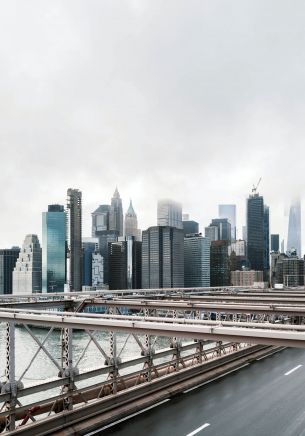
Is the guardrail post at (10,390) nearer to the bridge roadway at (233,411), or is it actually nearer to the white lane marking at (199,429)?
the bridge roadway at (233,411)

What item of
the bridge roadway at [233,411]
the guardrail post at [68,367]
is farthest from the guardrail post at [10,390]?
the bridge roadway at [233,411]

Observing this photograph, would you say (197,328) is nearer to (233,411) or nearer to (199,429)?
(199,429)

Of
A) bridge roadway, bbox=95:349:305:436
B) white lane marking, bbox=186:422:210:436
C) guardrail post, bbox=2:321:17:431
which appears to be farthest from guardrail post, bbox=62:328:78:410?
white lane marking, bbox=186:422:210:436

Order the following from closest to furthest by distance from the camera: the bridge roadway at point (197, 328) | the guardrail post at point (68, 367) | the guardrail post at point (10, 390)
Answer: the bridge roadway at point (197, 328), the guardrail post at point (10, 390), the guardrail post at point (68, 367)

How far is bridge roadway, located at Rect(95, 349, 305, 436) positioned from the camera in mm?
15602

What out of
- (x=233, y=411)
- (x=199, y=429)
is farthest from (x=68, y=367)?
(x=233, y=411)

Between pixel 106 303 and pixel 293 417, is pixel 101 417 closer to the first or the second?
pixel 106 303

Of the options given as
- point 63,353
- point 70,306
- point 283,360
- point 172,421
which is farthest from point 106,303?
point 283,360

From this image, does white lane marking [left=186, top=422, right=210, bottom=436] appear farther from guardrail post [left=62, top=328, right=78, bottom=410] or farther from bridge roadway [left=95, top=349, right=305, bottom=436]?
guardrail post [left=62, top=328, right=78, bottom=410]

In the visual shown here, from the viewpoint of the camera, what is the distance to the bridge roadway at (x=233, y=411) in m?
15.6

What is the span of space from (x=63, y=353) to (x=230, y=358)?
1328cm

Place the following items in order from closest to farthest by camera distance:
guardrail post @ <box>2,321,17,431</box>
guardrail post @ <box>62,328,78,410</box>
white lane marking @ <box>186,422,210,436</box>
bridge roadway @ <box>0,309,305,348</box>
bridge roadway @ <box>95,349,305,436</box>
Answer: bridge roadway @ <box>0,309,305,348</box>
guardrail post @ <box>2,321,17,431</box>
white lane marking @ <box>186,422,210,436</box>
bridge roadway @ <box>95,349,305,436</box>
guardrail post @ <box>62,328,78,410</box>

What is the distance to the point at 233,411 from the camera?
1773cm

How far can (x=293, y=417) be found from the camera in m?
17.1
